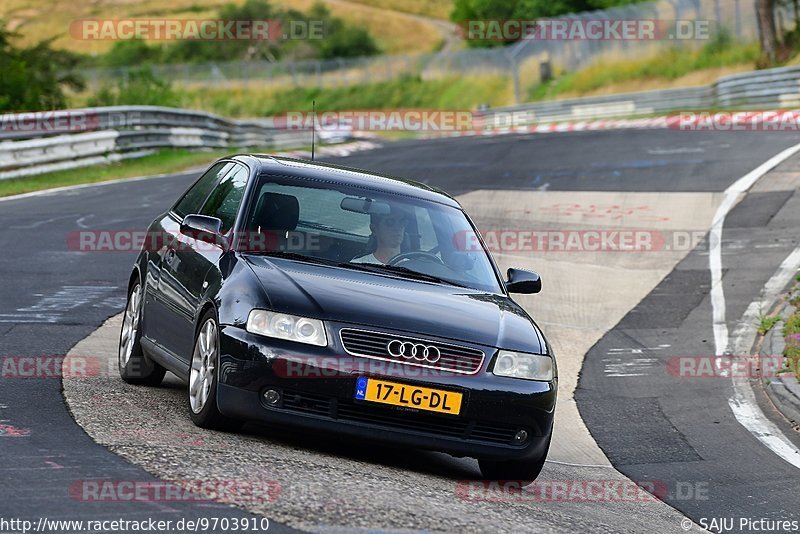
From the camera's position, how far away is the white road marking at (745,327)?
30.7 ft

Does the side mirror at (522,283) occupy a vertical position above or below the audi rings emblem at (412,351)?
above

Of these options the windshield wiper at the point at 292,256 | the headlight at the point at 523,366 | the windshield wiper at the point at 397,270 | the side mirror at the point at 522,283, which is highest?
the windshield wiper at the point at 292,256

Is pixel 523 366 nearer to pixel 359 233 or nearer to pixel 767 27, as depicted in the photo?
pixel 359 233

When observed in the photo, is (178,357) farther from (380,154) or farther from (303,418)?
(380,154)

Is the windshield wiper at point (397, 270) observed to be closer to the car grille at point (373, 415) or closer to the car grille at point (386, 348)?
the car grille at point (386, 348)

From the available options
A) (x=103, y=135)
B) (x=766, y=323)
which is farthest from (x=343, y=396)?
(x=103, y=135)

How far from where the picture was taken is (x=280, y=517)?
5.39 m

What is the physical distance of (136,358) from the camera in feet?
28.1

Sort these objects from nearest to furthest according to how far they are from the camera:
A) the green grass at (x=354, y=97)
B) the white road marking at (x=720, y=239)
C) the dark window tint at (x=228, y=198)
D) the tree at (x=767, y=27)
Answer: the dark window tint at (x=228, y=198), the white road marking at (x=720, y=239), the tree at (x=767, y=27), the green grass at (x=354, y=97)

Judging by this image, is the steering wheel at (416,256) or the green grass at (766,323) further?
the green grass at (766,323)

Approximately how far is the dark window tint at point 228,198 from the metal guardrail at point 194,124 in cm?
1478

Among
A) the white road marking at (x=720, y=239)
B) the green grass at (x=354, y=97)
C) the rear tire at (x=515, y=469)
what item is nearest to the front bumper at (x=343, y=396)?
the rear tire at (x=515, y=469)

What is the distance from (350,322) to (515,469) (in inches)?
50.1

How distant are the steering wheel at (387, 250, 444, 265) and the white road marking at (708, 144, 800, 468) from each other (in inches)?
106
